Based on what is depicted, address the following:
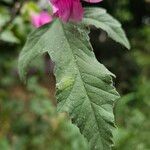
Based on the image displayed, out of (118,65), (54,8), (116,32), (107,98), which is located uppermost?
(54,8)

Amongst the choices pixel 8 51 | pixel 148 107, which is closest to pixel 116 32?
pixel 148 107

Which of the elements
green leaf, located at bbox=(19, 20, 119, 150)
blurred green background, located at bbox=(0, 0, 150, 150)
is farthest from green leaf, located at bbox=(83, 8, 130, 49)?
blurred green background, located at bbox=(0, 0, 150, 150)

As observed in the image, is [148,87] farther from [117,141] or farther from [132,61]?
[132,61]

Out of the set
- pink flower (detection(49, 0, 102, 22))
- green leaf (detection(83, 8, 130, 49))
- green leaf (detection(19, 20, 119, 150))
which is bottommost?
green leaf (detection(83, 8, 130, 49))

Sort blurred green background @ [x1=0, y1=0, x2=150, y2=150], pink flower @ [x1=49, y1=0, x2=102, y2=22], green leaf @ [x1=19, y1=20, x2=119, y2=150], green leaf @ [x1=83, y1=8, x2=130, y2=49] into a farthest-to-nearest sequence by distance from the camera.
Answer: blurred green background @ [x1=0, y1=0, x2=150, y2=150], green leaf @ [x1=83, y1=8, x2=130, y2=49], pink flower @ [x1=49, y1=0, x2=102, y2=22], green leaf @ [x1=19, y1=20, x2=119, y2=150]

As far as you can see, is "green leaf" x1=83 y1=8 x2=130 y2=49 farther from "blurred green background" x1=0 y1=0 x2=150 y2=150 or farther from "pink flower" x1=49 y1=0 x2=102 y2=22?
"blurred green background" x1=0 y1=0 x2=150 y2=150

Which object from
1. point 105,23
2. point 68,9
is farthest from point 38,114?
point 68,9

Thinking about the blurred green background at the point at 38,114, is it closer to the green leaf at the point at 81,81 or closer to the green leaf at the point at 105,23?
the green leaf at the point at 105,23

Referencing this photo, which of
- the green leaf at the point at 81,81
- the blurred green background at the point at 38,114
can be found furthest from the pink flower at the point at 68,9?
the blurred green background at the point at 38,114
